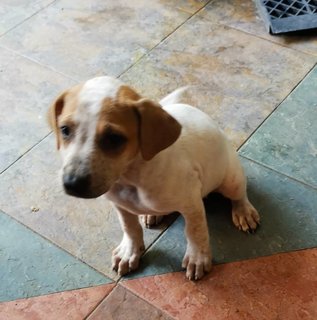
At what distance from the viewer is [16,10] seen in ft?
10.6

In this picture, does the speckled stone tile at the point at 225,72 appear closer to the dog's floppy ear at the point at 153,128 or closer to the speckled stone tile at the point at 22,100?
the speckled stone tile at the point at 22,100

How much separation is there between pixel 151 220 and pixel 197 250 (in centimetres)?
25

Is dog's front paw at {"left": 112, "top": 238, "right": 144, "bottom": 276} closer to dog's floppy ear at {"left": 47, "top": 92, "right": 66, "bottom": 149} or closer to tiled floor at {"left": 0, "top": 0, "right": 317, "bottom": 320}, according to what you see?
tiled floor at {"left": 0, "top": 0, "right": 317, "bottom": 320}

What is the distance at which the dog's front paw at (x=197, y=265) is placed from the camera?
1.88 meters

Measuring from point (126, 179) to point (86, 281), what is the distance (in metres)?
0.51

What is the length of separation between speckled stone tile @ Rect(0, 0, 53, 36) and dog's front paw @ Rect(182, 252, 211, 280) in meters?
1.83

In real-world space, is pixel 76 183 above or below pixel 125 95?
below

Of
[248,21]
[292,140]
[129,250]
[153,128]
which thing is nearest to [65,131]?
[153,128]

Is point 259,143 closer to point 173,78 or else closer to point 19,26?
point 173,78

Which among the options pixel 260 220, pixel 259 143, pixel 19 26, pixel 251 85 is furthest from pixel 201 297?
pixel 19 26

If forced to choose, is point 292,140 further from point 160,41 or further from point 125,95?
point 125,95

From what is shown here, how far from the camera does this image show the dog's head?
1.41m

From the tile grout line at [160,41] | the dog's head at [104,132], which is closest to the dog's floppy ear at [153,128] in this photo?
the dog's head at [104,132]

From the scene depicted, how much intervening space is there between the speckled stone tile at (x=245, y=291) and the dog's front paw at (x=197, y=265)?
2 centimetres
